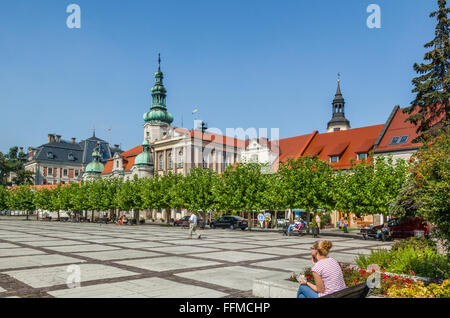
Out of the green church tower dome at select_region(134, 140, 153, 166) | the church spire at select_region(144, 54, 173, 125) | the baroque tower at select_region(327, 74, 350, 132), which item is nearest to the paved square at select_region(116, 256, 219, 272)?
the green church tower dome at select_region(134, 140, 153, 166)

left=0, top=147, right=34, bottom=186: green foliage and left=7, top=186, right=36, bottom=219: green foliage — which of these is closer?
left=7, top=186, right=36, bottom=219: green foliage

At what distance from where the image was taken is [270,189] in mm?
36781

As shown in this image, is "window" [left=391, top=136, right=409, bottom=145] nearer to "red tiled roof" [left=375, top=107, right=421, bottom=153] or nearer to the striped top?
"red tiled roof" [left=375, top=107, right=421, bottom=153]

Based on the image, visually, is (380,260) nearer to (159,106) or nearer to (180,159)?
(180,159)

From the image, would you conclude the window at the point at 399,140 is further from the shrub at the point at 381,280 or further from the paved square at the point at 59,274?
the paved square at the point at 59,274

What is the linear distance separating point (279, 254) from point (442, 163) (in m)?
10.7

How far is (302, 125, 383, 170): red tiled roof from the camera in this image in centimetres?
4712

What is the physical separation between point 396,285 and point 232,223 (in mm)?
33424

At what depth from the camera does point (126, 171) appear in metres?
80.3

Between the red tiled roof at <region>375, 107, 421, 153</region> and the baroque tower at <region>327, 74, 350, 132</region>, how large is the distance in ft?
154

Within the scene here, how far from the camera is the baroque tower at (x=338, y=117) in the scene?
93.0 metres

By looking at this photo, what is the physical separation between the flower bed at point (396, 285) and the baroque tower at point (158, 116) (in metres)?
69.3
